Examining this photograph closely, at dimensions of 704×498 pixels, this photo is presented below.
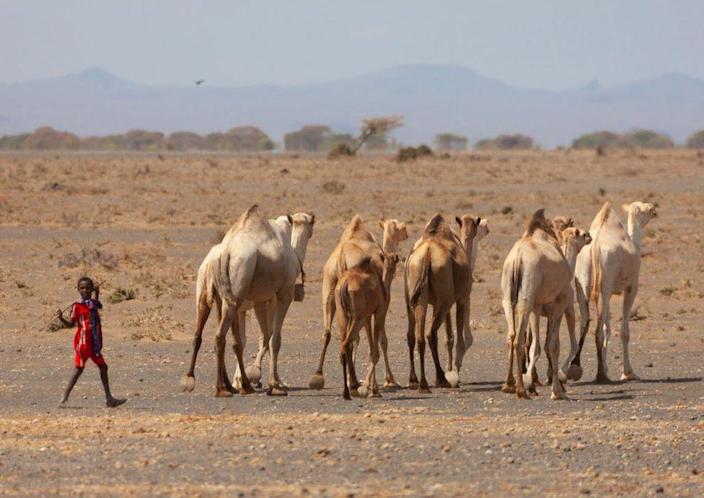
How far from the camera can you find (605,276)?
1655 cm

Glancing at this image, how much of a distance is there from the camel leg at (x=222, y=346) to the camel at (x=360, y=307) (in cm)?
105

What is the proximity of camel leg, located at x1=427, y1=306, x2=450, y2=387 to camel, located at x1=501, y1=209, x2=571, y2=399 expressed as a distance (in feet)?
2.59

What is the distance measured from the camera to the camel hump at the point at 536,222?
49.7 ft

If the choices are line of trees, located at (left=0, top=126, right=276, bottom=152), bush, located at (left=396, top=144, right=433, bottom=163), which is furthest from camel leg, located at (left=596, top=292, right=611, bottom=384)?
line of trees, located at (left=0, top=126, right=276, bottom=152)

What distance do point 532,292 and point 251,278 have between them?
8.75 feet

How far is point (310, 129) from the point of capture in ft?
449

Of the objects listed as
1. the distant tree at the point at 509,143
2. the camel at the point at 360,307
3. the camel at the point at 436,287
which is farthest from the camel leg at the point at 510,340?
the distant tree at the point at 509,143

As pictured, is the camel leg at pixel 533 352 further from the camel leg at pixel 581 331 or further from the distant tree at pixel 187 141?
the distant tree at pixel 187 141

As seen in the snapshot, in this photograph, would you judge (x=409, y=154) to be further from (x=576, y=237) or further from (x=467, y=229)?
(x=576, y=237)

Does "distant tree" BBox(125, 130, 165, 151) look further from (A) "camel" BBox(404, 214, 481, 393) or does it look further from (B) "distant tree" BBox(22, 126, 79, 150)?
(A) "camel" BBox(404, 214, 481, 393)

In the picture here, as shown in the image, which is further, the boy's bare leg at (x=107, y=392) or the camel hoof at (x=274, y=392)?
the camel hoof at (x=274, y=392)

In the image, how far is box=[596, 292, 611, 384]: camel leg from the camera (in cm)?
1616

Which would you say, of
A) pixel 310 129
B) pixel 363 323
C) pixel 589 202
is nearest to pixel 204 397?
pixel 363 323

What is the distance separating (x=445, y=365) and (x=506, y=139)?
125 m
